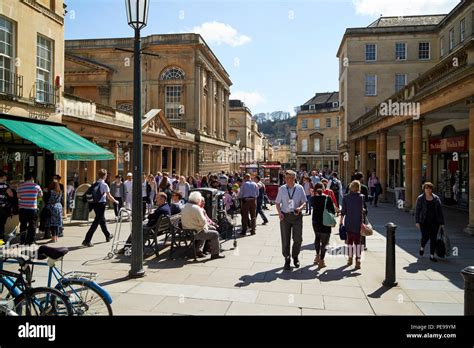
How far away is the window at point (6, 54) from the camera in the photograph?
1245 cm

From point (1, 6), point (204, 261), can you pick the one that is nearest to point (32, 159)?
point (1, 6)

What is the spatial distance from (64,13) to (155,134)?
12.8 m

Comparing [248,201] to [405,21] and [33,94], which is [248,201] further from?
[405,21]

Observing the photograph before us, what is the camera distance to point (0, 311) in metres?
4.20

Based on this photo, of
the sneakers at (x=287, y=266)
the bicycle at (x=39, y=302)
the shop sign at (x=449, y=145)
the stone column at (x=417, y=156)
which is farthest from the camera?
the shop sign at (x=449, y=145)

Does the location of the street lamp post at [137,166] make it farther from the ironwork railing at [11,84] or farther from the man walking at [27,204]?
the ironwork railing at [11,84]

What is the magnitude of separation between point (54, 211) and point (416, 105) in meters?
14.6

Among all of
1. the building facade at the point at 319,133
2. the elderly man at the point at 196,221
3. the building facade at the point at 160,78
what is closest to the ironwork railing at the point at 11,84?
the elderly man at the point at 196,221

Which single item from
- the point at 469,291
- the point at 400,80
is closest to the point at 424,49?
the point at 400,80

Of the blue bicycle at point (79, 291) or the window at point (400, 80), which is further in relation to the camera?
the window at point (400, 80)

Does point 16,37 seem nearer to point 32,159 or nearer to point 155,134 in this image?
point 32,159

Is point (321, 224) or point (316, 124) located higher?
point (316, 124)

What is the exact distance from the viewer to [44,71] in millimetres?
14562

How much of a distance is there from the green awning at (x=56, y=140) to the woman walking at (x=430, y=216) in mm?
10498
